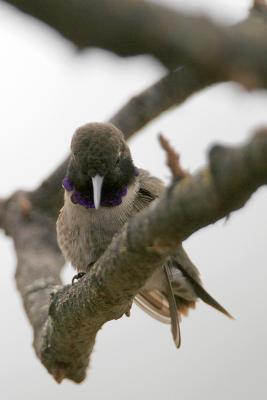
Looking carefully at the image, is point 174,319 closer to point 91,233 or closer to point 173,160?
point 91,233

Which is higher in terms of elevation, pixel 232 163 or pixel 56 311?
pixel 232 163

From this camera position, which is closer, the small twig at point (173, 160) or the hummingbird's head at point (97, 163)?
the small twig at point (173, 160)

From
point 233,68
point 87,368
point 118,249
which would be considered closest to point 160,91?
point 87,368

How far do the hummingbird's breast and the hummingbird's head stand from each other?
0.30 ft

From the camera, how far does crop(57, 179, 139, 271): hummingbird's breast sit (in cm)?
421

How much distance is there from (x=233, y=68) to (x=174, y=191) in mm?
771

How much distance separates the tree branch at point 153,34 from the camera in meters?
0.80

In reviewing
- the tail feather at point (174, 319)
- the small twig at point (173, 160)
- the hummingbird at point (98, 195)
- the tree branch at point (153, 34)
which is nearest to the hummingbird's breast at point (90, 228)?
the hummingbird at point (98, 195)

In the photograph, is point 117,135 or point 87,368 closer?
point 87,368

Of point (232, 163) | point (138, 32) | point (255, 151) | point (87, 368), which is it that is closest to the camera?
point (138, 32)

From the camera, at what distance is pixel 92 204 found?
13.9 ft

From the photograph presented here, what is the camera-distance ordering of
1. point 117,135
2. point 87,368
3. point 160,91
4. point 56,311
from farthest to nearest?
point 160,91 → point 117,135 → point 87,368 → point 56,311

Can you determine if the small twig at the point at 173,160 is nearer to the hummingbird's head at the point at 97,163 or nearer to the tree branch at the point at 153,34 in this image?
the tree branch at the point at 153,34

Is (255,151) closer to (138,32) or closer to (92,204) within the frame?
(138,32)
